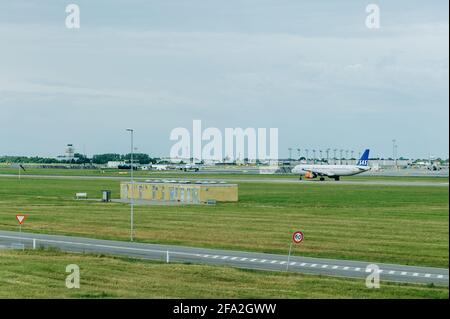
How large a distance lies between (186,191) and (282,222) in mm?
37295

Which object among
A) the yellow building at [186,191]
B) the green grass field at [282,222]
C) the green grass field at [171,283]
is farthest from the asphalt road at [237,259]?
the yellow building at [186,191]

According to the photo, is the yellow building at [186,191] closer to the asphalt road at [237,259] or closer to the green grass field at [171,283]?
the asphalt road at [237,259]

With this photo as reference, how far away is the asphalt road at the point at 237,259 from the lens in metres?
46.4

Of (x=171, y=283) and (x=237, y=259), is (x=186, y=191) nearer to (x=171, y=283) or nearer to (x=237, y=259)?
(x=237, y=259)

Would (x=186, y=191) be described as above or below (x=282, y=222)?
above

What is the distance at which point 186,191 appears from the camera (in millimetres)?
116688

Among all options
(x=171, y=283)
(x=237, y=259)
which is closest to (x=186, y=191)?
(x=237, y=259)

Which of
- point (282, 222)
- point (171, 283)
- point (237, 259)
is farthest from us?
point (282, 222)

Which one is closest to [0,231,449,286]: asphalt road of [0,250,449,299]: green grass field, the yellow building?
[0,250,449,299]: green grass field

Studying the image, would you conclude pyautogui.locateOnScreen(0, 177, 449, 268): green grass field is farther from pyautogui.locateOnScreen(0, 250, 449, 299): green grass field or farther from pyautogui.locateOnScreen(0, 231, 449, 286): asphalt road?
pyautogui.locateOnScreen(0, 250, 449, 299): green grass field
